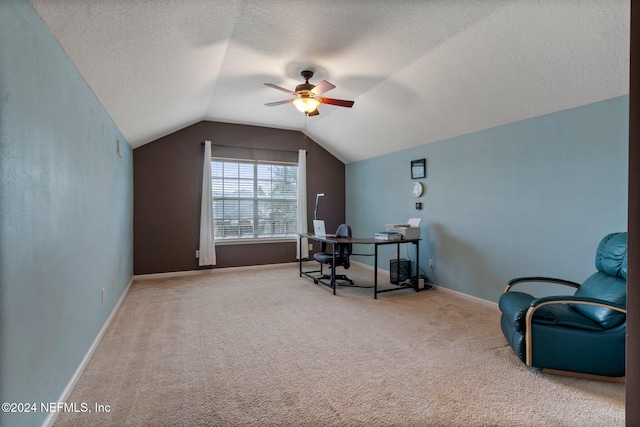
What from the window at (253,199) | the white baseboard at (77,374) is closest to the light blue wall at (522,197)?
the window at (253,199)

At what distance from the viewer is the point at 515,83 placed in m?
3.09

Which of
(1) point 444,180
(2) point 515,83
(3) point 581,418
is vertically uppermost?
(2) point 515,83

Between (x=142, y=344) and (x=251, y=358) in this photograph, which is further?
(x=142, y=344)

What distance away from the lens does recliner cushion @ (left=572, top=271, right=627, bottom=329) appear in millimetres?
2139

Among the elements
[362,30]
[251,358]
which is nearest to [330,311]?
[251,358]

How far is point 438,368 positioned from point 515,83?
107 inches

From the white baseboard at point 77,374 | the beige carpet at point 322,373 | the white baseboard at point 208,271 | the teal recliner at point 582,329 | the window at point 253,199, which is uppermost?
the window at point 253,199

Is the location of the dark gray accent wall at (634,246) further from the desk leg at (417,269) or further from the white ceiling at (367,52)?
the desk leg at (417,269)

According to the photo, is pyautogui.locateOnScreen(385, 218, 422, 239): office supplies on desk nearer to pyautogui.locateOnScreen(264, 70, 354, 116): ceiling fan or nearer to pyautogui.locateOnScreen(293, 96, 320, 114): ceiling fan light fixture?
pyautogui.locateOnScreen(264, 70, 354, 116): ceiling fan

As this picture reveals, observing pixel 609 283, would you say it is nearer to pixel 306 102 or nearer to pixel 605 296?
pixel 605 296

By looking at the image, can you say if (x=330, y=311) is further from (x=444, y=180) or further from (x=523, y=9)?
(x=523, y=9)

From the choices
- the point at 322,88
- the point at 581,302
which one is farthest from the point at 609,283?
the point at 322,88

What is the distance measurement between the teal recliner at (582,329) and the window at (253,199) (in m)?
4.60

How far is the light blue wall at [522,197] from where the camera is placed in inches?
113
